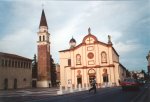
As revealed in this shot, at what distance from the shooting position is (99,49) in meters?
64.7

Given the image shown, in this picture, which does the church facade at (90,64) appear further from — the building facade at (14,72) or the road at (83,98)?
the road at (83,98)

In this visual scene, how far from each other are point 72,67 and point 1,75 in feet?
61.1

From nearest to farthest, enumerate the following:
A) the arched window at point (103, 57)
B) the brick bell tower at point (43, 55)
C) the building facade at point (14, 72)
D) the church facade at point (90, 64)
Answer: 1. the building facade at point (14, 72)
2. the church facade at point (90, 64)
3. the arched window at point (103, 57)
4. the brick bell tower at point (43, 55)

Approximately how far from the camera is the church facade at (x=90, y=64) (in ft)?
204

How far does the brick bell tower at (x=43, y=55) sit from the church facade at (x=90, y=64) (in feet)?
33.8

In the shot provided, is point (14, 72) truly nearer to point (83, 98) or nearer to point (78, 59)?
point (78, 59)

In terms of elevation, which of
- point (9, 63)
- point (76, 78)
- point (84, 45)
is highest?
point (84, 45)

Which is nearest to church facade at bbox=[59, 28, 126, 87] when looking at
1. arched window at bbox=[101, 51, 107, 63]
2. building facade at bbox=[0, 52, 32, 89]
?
arched window at bbox=[101, 51, 107, 63]

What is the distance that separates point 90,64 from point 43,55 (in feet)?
66.0

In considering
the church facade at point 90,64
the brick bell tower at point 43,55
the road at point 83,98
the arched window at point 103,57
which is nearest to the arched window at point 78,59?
the church facade at point 90,64

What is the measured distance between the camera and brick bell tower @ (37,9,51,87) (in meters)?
76.1

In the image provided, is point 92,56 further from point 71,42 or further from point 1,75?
point 1,75

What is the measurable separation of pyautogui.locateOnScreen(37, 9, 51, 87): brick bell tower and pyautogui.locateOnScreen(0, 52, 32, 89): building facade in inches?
193

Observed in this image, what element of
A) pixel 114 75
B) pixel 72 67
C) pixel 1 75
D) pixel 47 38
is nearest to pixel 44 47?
pixel 47 38
